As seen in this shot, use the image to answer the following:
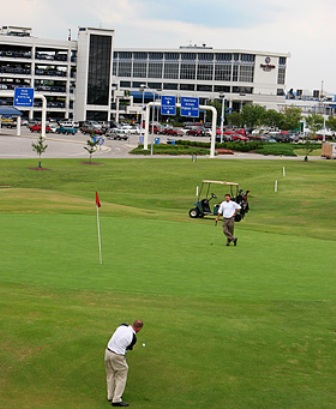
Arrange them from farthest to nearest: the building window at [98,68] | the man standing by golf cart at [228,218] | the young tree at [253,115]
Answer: the building window at [98,68] → the young tree at [253,115] → the man standing by golf cart at [228,218]

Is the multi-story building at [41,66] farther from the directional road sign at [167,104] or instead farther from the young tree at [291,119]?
the directional road sign at [167,104]

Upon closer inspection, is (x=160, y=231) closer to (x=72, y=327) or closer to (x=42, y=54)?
(x=72, y=327)

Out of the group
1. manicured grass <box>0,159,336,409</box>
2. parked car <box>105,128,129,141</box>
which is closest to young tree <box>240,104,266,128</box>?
parked car <box>105,128,129,141</box>

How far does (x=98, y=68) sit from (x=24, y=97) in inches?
2367

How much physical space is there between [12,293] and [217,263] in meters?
8.83

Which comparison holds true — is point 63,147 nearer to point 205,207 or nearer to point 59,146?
point 59,146

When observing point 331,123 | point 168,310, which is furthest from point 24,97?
point 168,310

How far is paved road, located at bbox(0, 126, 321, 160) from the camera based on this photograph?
99.4 metres

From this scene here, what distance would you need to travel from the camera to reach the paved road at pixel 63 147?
9939cm

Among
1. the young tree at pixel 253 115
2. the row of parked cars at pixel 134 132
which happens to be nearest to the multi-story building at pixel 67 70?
the row of parked cars at pixel 134 132

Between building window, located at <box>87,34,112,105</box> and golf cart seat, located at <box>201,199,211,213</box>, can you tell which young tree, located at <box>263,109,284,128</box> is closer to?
building window, located at <box>87,34,112,105</box>

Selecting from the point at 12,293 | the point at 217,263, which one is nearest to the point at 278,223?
the point at 217,263

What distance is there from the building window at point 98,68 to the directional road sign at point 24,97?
59.3m

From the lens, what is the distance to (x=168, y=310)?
823 inches
